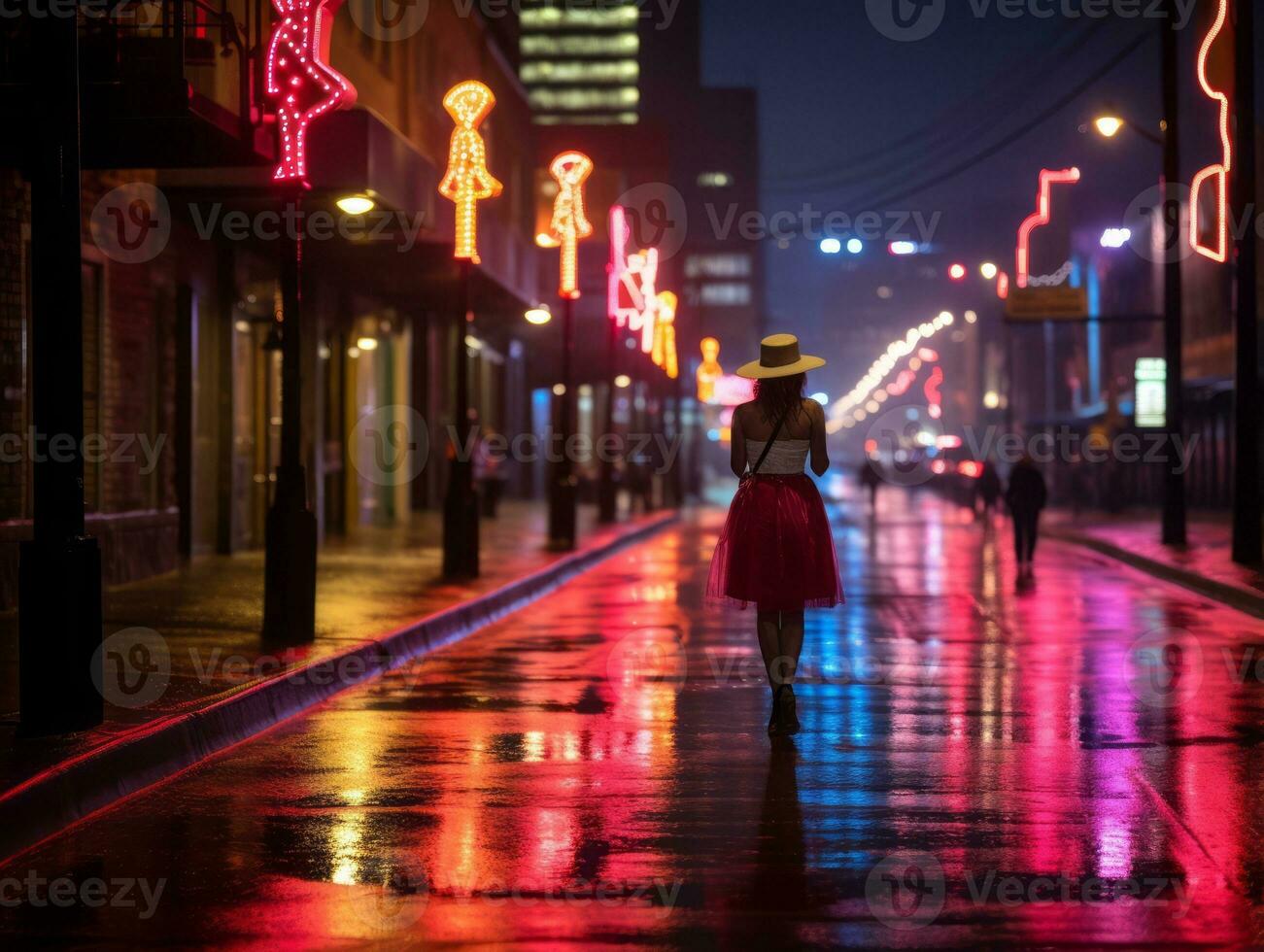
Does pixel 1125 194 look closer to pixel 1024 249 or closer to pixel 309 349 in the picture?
pixel 1024 249

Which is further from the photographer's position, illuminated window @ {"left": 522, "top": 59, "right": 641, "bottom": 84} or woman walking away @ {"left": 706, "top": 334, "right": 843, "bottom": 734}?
illuminated window @ {"left": 522, "top": 59, "right": 641, "bottom": 84}

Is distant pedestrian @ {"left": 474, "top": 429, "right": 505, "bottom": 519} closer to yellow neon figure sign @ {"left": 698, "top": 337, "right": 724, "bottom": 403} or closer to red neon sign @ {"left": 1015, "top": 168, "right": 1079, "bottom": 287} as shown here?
red neon sign @ {"left": 1015, "top": 168, "right": 1079, "bottom": 287}

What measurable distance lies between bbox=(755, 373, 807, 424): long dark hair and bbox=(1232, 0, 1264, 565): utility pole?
1433 cm

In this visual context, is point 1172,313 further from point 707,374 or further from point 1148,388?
point 707,374

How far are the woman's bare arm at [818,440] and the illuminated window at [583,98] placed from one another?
18774 centimetres

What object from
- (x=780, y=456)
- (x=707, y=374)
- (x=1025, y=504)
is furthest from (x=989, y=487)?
(x=707, y=374)

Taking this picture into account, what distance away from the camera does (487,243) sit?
29.2 meters

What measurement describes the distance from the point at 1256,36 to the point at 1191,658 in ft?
95.9

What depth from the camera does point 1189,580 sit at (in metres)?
21.9

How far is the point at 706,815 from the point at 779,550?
7.80 feet

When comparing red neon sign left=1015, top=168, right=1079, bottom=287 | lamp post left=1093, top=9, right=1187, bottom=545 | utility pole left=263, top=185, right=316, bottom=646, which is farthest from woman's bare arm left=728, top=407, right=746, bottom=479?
red neon sign left=1015, top=168, right=1079, bottom=287

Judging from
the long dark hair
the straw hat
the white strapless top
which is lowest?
the white strapless top

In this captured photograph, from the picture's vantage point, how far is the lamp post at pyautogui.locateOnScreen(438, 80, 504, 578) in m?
20.8

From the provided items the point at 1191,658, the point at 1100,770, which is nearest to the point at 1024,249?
the point at 1191,658
